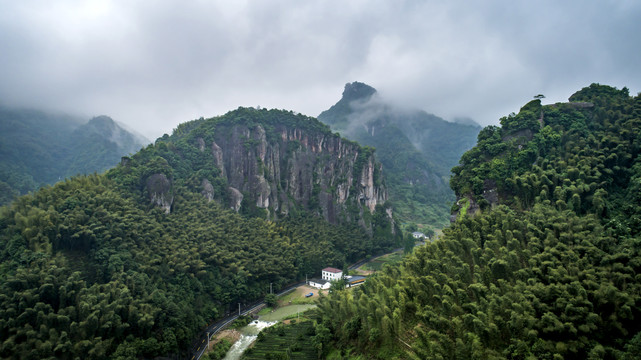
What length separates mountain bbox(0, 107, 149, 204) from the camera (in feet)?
234

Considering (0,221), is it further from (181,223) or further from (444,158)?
(444,158)

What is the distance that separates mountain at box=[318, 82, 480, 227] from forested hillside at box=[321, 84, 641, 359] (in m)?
56.0

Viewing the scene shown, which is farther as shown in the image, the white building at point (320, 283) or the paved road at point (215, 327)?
the white building at point (320, 283)

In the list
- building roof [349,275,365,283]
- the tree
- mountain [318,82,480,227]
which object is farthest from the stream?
mountain [318,82,480,227]

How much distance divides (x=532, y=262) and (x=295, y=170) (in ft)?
170

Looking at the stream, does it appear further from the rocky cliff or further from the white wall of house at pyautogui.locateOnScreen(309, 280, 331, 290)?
the rocky cliff

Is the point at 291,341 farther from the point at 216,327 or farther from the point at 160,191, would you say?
the point at 160,191

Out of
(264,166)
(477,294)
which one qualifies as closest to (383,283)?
(477,294)

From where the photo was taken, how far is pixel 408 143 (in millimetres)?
135500

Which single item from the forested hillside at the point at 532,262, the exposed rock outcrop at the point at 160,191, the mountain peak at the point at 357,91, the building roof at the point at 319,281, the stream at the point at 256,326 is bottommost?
the stream at the point at 256,326

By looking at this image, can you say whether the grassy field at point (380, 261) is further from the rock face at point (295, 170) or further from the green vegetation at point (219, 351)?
the green vegetation at point (219, 351)

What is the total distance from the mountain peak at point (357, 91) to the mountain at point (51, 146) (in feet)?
294

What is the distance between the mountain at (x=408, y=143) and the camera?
103663 mm

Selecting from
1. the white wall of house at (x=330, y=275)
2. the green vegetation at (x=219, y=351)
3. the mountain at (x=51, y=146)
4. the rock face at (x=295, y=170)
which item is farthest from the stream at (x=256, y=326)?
the mountain at (x=51, y=146)
